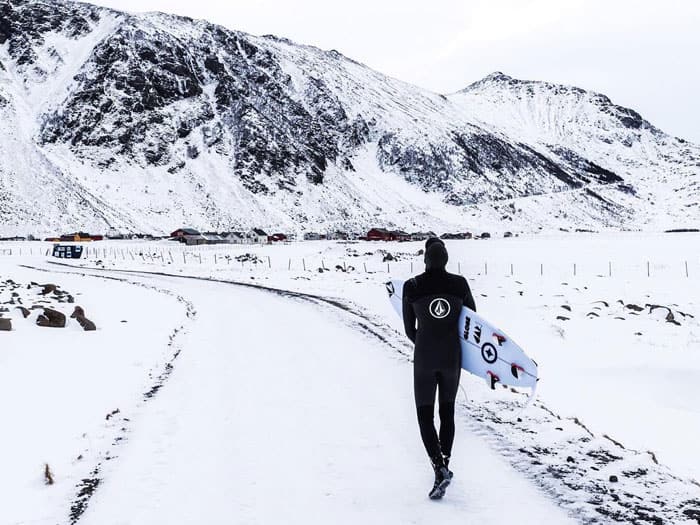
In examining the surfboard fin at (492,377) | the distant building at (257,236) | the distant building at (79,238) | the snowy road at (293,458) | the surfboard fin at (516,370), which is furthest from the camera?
the distant building at (257,236)

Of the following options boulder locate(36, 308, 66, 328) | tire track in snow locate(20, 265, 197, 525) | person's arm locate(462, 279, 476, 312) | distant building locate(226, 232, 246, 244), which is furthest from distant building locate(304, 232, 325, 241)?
person's arm locate(462, 279, 476, 312)

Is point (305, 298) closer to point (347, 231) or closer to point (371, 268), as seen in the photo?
point (371, 268)

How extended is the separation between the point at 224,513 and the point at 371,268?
130ft

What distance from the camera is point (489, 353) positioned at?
5797mm

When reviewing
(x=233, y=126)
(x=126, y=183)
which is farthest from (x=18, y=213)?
(x=233, y=126)

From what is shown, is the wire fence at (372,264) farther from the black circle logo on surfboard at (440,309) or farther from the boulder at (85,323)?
the black circle logo on surfboard at (440,309)

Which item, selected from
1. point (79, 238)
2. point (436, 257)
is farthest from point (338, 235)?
point (436, 257)

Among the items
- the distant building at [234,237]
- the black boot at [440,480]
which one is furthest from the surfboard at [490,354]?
the distant building at [234,237]

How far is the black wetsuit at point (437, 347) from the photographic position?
5.29 meters

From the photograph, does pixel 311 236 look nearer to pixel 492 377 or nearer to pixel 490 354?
pixel 492 377

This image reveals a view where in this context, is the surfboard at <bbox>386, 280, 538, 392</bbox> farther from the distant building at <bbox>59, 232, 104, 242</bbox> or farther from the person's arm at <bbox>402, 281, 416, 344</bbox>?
the distant building at <bbox>59, 232, 104, 242</bbox>

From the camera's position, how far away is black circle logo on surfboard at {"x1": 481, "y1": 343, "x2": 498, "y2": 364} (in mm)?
5750

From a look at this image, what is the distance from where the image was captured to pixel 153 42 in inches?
5084

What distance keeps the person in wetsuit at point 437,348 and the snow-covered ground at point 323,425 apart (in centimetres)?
59
